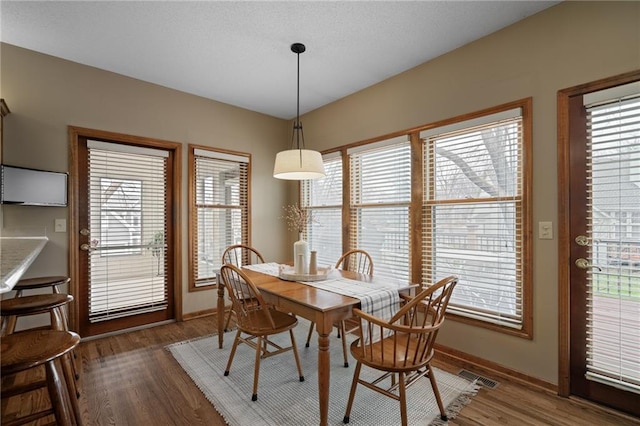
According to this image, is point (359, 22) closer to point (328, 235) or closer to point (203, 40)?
point (203, 40)

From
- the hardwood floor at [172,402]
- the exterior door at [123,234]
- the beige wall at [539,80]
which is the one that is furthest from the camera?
the exterior door at [123,234]

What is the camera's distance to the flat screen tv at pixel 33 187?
8.29 feet

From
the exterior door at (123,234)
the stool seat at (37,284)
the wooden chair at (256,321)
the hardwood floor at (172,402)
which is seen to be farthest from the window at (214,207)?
the wooden chair at (256,321)

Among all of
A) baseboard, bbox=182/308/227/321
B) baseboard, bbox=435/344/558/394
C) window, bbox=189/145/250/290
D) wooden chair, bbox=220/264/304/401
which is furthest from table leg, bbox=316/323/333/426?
baseboard, bbox=182/308/227/321

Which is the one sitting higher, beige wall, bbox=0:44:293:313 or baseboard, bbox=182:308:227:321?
beige wall, bbox=0:44:293:313

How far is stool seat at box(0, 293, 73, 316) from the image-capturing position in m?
1.78

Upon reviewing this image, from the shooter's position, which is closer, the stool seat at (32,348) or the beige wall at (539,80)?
the stool seat at (32,348)

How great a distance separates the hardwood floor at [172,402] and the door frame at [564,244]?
23 cm

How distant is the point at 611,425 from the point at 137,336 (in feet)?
12.7

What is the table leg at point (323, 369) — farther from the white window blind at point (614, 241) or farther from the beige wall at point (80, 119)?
the beige wall at point (80, 119)

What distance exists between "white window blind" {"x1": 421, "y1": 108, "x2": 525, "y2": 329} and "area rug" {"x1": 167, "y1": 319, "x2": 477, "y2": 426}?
705mm

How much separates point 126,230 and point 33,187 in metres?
0.88

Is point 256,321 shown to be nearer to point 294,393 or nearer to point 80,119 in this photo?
point 294,393

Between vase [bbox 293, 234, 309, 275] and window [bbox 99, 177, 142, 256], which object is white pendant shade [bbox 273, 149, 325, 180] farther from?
window [bbox 99, 177, 142, 256]
